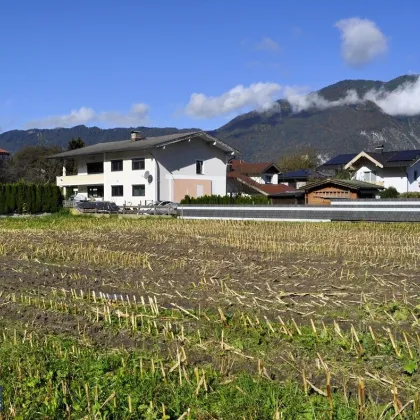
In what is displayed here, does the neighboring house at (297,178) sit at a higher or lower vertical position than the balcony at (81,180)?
higher

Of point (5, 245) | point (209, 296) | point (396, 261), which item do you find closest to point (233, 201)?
point (5, 245)

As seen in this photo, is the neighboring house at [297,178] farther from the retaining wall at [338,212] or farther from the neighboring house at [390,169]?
the retaining wall at [338,212]

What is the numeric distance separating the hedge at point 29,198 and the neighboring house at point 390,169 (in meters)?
27.7

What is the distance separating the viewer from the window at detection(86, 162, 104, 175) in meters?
44.6

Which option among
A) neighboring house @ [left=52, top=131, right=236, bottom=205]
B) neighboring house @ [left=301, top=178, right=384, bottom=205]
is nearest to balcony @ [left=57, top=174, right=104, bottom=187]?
neighboring house @ [left=52, top=131, right=236, bottom=205]

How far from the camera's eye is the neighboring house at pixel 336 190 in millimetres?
37219

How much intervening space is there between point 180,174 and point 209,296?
33.8 meters

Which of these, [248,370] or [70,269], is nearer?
[248,370]

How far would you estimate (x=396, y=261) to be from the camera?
10656 mm

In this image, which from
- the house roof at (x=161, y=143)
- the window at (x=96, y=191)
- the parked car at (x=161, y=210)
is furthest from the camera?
the window at (x=96, y=191)

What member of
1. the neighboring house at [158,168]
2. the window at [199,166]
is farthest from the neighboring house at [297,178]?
the window at [199,166]

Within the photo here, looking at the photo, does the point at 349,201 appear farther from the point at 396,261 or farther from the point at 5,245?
the point at 5,245

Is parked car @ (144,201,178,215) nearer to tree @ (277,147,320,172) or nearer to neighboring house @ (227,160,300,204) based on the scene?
neighboring house @ (227,160,300,204)

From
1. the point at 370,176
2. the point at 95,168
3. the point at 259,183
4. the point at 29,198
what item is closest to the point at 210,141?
the point at 95,168
